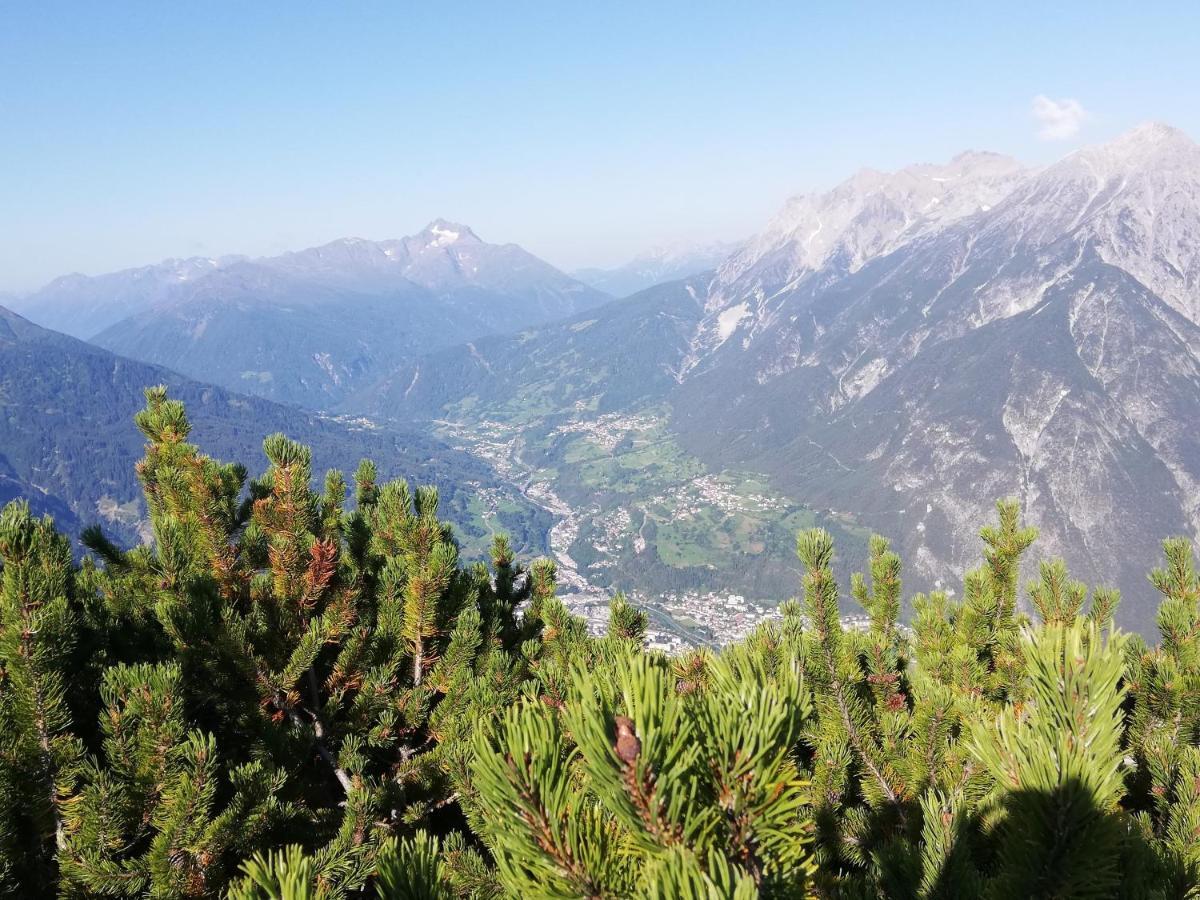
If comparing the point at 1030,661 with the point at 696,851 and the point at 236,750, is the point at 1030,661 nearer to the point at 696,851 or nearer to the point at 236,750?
the point at 696,851

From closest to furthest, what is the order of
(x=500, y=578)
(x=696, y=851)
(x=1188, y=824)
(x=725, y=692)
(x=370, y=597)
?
(x=696, y=851) < (x=725, y=692) < (x=1188, y=824) < (x=370, y=597) < (x=500, y=578)

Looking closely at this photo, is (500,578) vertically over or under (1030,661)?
under

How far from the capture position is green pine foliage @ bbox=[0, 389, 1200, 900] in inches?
54.6

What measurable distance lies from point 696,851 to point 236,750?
451cm

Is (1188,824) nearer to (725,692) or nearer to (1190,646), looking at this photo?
(725,692)

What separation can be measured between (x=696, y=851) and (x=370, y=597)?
5493mm

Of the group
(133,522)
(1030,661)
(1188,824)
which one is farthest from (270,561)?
(133,522)

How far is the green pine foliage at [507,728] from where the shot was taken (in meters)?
Answer: 1.39

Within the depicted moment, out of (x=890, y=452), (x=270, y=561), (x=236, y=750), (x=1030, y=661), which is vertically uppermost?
(x=1030, y=661)

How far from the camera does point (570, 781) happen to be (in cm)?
141

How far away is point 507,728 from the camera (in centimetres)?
146

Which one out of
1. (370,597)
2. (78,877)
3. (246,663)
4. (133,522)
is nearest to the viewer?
(78,877)

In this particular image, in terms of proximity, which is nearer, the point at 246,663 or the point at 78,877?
the point at 78,877

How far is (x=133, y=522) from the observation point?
185 m
